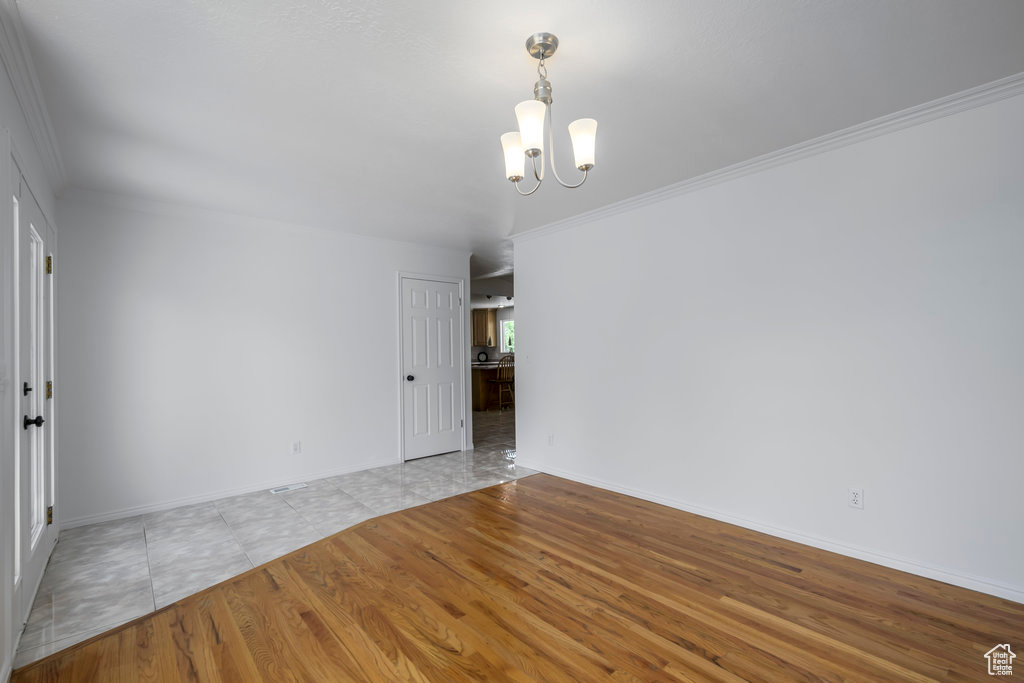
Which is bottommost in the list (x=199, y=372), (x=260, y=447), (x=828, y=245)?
(x=260, y=447)

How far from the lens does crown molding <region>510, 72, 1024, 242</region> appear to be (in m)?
2.25

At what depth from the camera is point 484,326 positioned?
10.6 m

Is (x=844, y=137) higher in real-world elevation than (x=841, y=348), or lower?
higher

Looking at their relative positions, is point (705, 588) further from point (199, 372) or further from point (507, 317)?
point (507, 317)

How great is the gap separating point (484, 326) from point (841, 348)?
27.1ft

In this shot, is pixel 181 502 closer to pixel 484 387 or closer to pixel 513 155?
pixel 513 155

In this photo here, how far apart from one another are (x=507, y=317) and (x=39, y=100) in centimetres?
884

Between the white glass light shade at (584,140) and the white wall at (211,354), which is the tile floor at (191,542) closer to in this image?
the white wall at (211,354)

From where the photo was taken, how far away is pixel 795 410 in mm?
2922

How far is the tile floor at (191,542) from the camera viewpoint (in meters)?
2.23

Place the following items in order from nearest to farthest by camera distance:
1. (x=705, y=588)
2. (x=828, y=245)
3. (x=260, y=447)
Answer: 1. (x=705, y=588)
2. (x=828, y=245)
3. (x=260, y=447)

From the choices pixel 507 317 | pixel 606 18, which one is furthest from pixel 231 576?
pixel 507 317

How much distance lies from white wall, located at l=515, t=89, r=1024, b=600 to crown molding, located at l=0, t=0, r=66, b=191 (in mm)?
3502

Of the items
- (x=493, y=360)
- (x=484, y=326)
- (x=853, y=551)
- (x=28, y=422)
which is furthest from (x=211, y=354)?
(x=493, y=360)
